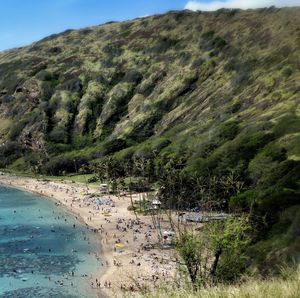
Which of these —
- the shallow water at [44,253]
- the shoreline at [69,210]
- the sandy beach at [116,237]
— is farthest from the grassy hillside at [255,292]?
the shallow water at [44,253]

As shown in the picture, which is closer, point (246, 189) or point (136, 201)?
point (246, 189)

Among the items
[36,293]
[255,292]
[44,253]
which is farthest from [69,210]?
[255,292]

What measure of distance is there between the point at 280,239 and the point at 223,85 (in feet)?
474

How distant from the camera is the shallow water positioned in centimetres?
6681

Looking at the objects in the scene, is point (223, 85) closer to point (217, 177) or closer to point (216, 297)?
point (217, 177)

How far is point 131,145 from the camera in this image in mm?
198125

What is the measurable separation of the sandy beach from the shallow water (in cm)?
245

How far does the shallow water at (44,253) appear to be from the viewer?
66812 mm

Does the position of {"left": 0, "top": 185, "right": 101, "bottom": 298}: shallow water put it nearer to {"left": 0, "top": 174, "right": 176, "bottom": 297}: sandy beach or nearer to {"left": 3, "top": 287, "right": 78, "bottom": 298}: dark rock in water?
{"left": 3, "top": 287, "right": 78, "bottom": 298}: dark rock in water

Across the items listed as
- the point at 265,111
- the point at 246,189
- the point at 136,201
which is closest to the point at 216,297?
the point at 246,189

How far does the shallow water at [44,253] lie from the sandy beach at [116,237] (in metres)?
2.45

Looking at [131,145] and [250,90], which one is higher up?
[250,90]

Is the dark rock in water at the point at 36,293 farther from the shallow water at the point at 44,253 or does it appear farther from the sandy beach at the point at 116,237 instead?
the sandy beach at the point at 116,237

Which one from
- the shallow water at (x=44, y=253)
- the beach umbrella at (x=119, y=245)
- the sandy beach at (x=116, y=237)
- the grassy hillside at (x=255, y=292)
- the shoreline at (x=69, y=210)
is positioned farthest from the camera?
the beach umbrella at (x=119, y=245)
